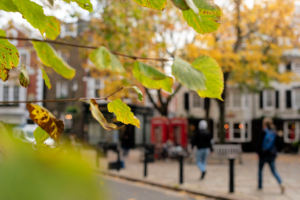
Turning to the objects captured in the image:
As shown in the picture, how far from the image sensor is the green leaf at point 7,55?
0.92m

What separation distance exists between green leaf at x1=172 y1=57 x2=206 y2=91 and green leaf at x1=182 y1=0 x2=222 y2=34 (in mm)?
117

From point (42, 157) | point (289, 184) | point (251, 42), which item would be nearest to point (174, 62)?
point (42, 157)

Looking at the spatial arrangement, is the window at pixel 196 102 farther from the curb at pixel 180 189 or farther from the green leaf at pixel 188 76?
the green leaf at pixel 188 76

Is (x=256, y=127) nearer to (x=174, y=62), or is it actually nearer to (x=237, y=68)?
(x=237, y=68)

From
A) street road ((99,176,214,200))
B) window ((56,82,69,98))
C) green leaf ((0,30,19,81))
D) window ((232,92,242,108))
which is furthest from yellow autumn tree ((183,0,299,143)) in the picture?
window ((56,82,69,98))

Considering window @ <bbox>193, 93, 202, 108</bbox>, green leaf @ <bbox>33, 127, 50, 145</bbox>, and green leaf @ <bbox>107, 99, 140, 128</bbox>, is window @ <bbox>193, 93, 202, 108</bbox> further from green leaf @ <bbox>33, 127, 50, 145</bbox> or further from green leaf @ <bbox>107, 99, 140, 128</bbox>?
green leaf @ <bbox>33, 127, 50, 145</bbox>

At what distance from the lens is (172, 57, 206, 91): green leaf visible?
2.16 ft

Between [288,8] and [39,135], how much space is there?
1405 cm

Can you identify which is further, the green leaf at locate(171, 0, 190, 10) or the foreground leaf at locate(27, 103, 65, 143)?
the foreground leaf at locate(27, 103, 65, 143)

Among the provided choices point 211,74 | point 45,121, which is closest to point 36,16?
point 45,121

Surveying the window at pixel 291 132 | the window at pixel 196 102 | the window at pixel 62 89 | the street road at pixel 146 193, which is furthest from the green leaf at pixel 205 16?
the window at pixel 291 132

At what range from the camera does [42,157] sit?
0.32 meters

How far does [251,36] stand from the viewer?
1427 centimetres

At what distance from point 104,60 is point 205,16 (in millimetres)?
302
